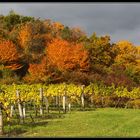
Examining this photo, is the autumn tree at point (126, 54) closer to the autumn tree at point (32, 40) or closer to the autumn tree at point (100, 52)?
the autumn tree at point (100, 52)

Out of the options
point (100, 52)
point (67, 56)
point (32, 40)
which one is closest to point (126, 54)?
point (100, 52)

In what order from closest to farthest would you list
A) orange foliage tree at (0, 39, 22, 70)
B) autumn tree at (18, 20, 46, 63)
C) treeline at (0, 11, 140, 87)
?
treeline at (0, 11, 140, 87)
orange foliage tree at (0, 39, 22, 70)
autumn tree at (18, 20, 46, 63)

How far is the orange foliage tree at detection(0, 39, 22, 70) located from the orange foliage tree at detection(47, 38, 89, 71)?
13.3ft

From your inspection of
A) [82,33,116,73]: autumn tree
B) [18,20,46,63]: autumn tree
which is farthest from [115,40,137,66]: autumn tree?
[18,20,46,63]: autumn tree

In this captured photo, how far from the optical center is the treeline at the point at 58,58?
44469mm

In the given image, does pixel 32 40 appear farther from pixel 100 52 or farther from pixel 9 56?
pixel 9 56

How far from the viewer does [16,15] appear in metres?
62.8

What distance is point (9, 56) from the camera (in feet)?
154

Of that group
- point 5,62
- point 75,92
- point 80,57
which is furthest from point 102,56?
point 75,92

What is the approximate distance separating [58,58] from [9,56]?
6.07 metres

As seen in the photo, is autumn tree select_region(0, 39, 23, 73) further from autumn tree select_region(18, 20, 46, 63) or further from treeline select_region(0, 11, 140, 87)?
autumn tree select_region(18, 20, 46, 63)

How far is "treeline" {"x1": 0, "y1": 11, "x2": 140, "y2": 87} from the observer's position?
146 ft

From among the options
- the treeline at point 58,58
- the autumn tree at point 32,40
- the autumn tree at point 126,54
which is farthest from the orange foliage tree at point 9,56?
Result: the autumn tree at point 126,54

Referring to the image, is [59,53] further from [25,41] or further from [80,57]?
[25,41]
